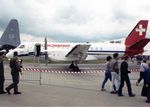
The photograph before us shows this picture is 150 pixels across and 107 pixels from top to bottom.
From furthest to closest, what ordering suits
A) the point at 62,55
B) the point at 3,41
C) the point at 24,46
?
1. the point at 3,41
2. the point at 24,46
3. the point at 62,55

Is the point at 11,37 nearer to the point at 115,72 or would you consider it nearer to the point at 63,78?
the point at 63,78

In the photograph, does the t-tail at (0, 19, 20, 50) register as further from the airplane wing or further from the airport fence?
the airport fence

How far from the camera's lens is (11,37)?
50.4 metres

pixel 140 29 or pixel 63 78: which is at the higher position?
pixel 140 29

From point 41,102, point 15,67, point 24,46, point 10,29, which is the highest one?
point 10,29

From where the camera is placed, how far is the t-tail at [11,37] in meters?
49.5

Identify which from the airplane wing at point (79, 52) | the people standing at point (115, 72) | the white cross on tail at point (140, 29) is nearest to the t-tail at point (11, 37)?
the white cross on tail at point (140, 29)

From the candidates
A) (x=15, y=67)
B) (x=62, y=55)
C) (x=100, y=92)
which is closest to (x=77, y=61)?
(x=62, y=55)

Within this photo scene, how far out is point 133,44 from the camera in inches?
1337

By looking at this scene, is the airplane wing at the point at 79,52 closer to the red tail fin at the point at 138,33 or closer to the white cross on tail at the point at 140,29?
the red tail fin at the point at 138,33

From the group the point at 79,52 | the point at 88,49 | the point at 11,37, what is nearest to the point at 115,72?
the point at 79,52

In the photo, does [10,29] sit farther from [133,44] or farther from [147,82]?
[147,82]

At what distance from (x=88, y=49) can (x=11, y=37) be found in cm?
2415

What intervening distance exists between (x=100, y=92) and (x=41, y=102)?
A: 398cm
